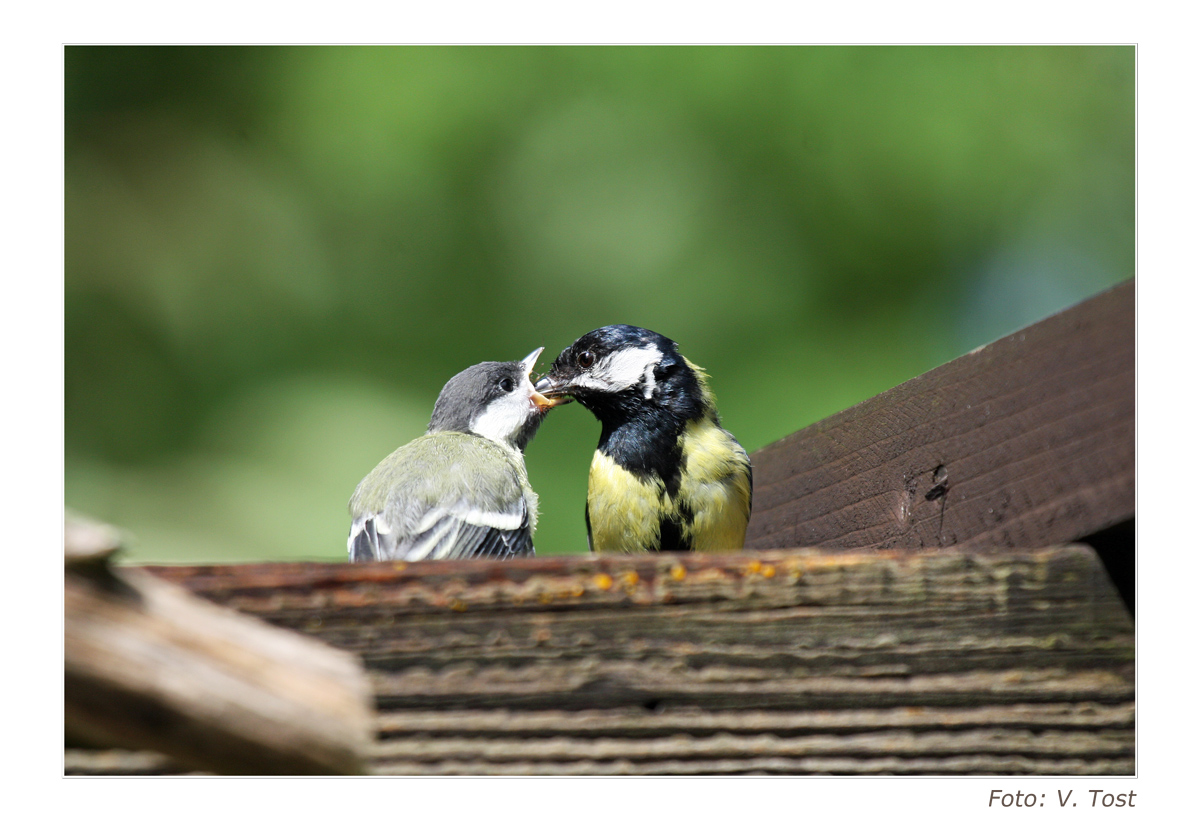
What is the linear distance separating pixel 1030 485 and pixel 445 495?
54.4 inches

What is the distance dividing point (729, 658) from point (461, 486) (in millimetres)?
1338

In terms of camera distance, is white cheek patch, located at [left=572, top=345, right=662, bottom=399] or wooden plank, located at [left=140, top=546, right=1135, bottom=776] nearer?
wooden plank, located at [left=140, top=546, right=1135, bottom=776]

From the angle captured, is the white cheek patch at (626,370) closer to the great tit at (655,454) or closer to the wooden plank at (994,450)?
the great tit at (655,454)

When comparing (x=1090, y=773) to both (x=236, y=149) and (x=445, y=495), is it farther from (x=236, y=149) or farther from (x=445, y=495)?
(x=236, y=149)

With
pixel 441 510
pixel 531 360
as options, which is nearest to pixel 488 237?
pixel 531 360

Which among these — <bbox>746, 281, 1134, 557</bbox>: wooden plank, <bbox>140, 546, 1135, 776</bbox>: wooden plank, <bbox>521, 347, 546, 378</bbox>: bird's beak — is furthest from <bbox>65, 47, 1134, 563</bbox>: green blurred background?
<bbox>140, 546, 1135, 776</bbox>: wooden plank

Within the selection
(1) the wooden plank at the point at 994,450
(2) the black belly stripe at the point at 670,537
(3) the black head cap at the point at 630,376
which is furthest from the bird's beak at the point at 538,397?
(1) the wooden plank at the point at 994,450

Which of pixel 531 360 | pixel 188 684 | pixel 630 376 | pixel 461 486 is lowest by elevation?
pixel 188 684

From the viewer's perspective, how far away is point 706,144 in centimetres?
314

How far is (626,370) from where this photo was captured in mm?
2477

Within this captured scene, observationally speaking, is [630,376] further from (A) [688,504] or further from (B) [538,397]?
(B) [538,397]

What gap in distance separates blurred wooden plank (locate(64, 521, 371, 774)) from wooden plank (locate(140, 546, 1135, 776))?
35 cm

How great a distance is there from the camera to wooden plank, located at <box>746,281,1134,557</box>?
3.97 ft

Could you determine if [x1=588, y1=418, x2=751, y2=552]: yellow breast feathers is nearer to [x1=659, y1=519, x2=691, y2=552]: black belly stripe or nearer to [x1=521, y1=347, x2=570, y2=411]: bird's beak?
[x1=659, y1=519, x2=691, y2=552]: black belly stripe
